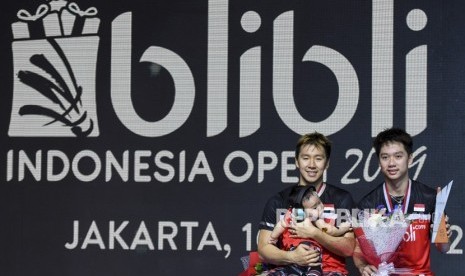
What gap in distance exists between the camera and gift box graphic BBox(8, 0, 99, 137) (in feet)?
21.0

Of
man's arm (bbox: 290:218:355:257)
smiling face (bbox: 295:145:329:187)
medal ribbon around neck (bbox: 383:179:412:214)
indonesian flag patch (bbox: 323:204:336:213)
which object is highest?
smiling face (bbox: 295:145:329:187)

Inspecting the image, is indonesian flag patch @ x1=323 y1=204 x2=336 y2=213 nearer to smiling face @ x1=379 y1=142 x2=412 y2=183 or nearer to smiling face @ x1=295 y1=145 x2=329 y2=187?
smiling face @ x1=295 y1=145 x2=329 y2=187

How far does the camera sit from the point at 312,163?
521 centimetres

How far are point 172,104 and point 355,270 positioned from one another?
1.57m

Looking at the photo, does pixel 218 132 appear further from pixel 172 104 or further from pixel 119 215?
pixel 119 215

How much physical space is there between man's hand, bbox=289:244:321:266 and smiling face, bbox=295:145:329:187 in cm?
42

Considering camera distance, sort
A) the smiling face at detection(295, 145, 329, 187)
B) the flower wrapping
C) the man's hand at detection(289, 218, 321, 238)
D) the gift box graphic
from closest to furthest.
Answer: the flower wrapping → the man's hand at detection(289, 218, 321, 238) → the smiling face at detection(295, 145, 329, 187) → the gift box graphic

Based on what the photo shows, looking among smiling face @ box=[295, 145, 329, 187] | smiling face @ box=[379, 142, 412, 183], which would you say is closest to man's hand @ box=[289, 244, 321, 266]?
smiling face @ box=[295, 145, 329, 187]

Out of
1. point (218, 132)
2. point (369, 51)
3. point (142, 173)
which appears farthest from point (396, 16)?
point (142, 173)

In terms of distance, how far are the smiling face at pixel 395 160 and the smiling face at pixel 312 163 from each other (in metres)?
0.31

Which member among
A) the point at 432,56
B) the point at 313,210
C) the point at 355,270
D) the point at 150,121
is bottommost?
the point at 355,270

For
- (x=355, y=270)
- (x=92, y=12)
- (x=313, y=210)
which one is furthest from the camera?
(x=92, y=12)

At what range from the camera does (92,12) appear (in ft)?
21.1

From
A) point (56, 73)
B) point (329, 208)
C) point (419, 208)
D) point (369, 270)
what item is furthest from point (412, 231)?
point (56, 73)
